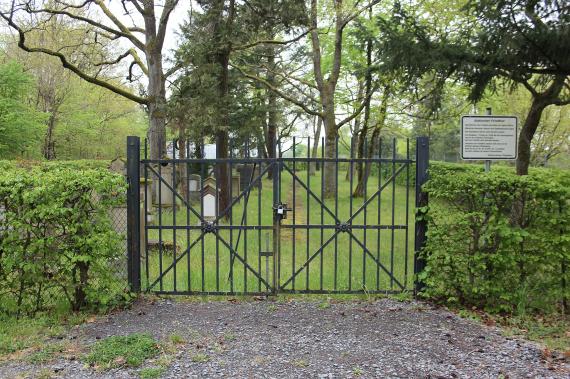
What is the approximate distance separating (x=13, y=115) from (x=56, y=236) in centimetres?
1765

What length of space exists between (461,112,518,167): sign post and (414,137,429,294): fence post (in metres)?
1.02

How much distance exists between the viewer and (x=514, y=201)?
546 cm

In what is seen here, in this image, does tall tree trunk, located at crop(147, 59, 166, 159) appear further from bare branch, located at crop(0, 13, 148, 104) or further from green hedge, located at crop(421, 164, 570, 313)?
green hedge, located at crop(421, 164, 570, 313)

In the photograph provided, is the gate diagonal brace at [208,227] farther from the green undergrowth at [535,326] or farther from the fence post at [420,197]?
the green undergrowth at [535,326]

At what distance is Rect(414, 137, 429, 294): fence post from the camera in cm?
591

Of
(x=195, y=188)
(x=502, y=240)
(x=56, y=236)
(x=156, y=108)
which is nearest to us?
(x=56, y=236)

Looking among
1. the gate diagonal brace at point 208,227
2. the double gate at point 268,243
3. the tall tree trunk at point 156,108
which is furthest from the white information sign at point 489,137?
the tall tree trunk at point 156,108

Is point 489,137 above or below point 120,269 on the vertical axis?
above

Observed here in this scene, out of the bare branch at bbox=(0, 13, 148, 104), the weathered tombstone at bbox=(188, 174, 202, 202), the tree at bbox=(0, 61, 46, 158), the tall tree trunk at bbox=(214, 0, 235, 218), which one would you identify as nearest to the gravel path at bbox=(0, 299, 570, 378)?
the tall tree trunk at bbox=(214, 0, 235, 218)

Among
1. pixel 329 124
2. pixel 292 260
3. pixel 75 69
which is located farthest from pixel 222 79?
pixel 292 260

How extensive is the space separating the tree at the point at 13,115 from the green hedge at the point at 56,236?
55.9 ft

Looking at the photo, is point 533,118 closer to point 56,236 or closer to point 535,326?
point 535,326

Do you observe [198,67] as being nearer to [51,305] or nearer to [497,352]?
[51,305]

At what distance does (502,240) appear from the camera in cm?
539
